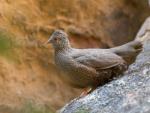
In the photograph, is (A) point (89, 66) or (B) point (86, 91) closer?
(A) point (89, 66)

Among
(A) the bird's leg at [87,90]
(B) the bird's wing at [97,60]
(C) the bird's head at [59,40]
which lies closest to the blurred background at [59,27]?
(C) the bird's head at [59,40]

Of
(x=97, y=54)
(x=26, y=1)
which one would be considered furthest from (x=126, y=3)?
(x=97, y=54)

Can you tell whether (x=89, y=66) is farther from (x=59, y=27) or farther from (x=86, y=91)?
(x=59, y=27)

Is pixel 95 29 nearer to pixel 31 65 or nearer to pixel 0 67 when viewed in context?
pixel 31 65

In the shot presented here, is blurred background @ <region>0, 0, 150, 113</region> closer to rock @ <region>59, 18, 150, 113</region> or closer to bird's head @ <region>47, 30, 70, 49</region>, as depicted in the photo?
bird's head @ <region>47, 30, 70, 49</region>

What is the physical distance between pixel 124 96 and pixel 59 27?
3188 mm

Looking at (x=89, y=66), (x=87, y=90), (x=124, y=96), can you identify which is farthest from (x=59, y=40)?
(x=124, y=96)

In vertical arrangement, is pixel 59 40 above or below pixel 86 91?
above

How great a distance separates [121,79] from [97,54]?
35 centimetres

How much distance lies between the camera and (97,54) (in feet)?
14.4

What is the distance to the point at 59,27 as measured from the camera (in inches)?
265

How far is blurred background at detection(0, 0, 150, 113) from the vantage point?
6.00 metres

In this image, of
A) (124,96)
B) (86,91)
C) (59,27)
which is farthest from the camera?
(59,27)

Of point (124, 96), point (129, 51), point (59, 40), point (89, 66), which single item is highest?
point (59, 40)
